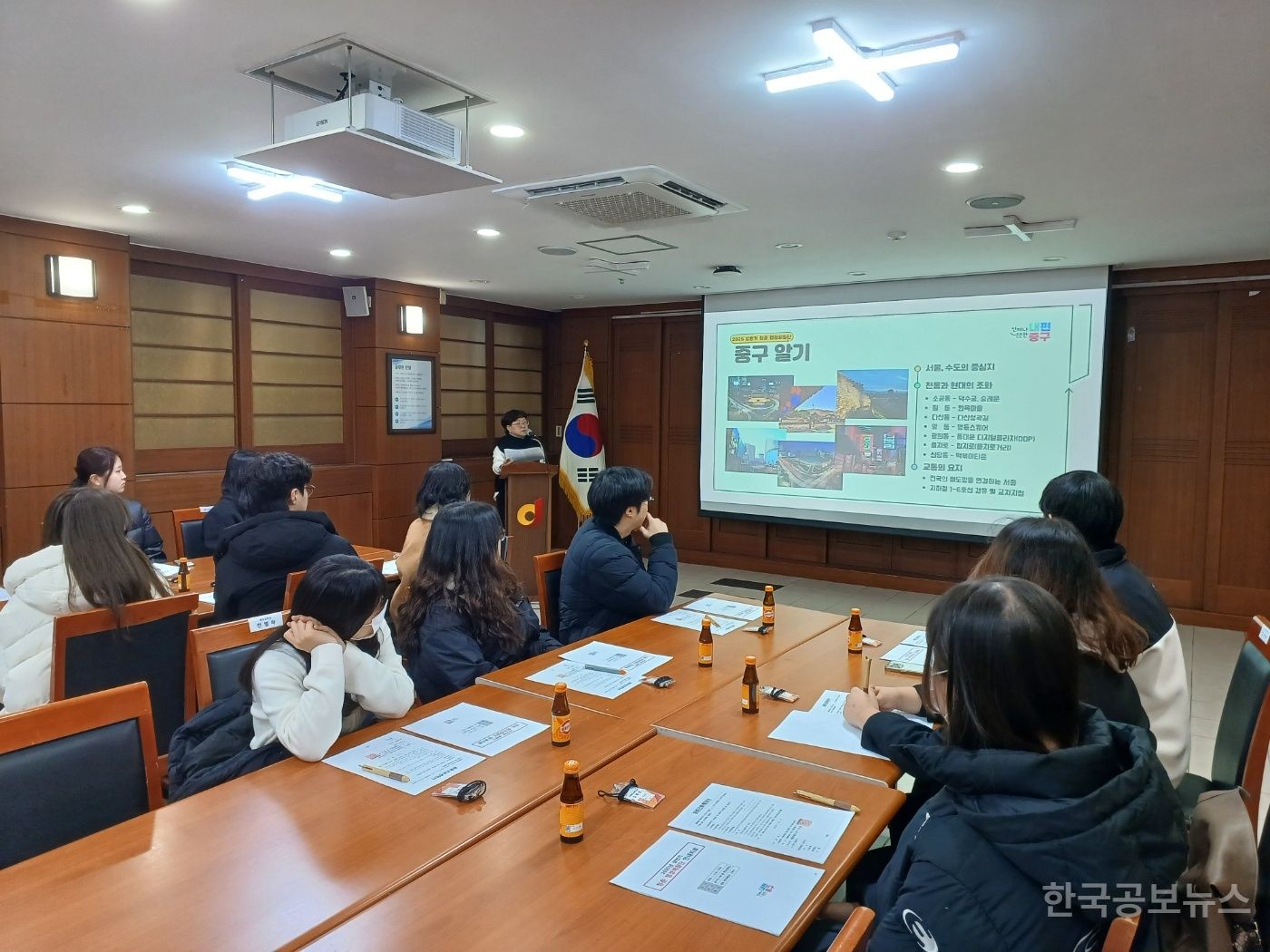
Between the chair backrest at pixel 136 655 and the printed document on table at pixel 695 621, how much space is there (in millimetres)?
1629

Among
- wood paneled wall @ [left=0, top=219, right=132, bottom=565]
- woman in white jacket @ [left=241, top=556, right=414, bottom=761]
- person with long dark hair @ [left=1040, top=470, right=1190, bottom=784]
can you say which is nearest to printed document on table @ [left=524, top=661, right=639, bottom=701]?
woman in white jacket @ [left=241, top=556, right=414, bottom=761]

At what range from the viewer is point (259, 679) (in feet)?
6.10

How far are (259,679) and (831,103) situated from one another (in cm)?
258

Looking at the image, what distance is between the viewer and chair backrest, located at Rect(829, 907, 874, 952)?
0.90m

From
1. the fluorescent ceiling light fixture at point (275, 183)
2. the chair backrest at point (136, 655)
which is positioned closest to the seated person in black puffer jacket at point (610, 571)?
the chair backrest at point (136, 655)

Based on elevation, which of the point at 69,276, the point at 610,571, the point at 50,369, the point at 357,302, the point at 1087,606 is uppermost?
the point at 357,302

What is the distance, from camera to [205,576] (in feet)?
12.8

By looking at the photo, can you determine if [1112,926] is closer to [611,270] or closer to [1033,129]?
[1033,129]

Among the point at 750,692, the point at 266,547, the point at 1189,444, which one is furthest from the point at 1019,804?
the point at 1189,444

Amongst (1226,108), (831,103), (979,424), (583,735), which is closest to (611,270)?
(979,424)

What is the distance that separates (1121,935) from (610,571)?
2177 mm

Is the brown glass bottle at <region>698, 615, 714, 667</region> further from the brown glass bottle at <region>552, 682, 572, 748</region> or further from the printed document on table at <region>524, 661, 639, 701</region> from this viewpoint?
the brown glass bottle at <region>552, 682, 572, 748</region>

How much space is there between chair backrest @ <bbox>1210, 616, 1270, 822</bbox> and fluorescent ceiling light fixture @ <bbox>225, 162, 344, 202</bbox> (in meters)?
3.87

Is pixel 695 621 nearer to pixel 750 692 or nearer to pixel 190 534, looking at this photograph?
pixel 750 692
